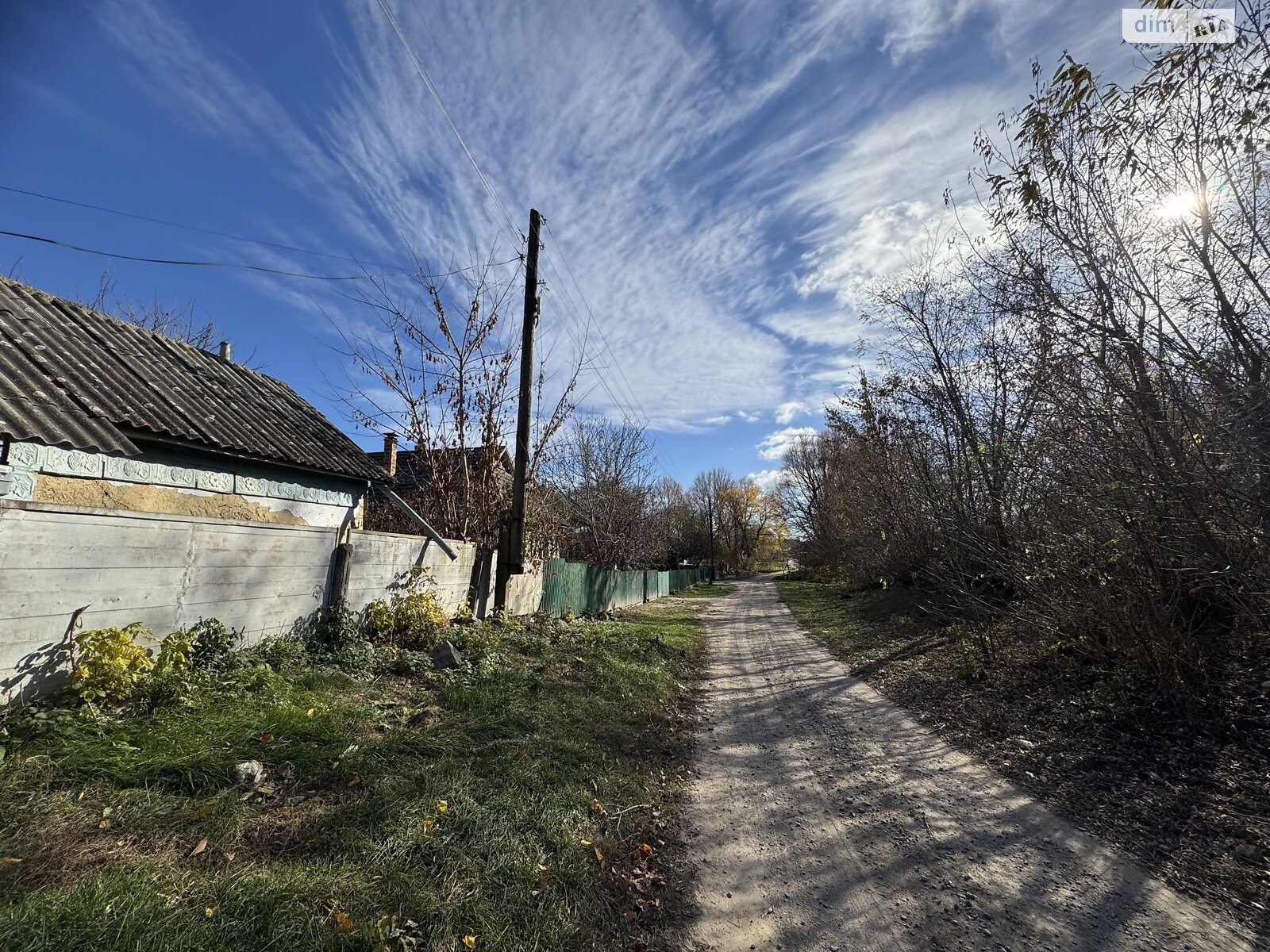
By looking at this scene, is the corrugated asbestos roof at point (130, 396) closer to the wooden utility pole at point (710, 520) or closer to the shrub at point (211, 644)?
the shrub at point (211, 644)

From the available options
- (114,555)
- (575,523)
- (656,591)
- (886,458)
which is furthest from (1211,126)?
(656,591)

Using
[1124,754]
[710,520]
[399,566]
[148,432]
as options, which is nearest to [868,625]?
[1124,754]

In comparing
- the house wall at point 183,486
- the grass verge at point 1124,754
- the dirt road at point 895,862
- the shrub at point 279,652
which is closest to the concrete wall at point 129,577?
the shrub at point 279,652

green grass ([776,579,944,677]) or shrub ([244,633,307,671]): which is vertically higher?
shrub ([244,633,307,671])

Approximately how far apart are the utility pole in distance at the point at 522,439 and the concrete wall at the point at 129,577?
4.21 meters

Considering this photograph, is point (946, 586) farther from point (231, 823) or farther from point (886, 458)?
point (231, 823)

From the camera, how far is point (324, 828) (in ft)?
10.2

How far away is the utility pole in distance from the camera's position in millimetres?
10656

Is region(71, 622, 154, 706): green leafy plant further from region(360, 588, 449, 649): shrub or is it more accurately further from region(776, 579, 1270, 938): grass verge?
region(776, 579, 1270, 938): grass verge

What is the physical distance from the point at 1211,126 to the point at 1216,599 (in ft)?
14.9

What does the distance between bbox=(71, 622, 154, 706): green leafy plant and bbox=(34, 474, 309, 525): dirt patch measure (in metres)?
1.13

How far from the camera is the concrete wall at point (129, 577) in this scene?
13.2 ft

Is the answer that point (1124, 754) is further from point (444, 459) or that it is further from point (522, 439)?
point (444, 459)

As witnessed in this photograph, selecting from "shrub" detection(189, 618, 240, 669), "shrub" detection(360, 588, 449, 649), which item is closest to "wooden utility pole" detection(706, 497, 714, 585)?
"shrub" detection(360, 588, 449, 649)
